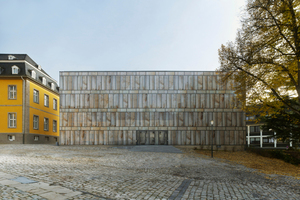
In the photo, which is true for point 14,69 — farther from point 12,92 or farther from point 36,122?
point 36,122

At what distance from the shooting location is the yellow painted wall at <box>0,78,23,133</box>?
3344 cm

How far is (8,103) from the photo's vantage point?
34.0 m

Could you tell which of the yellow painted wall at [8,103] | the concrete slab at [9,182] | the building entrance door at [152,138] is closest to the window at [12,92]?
the yellow painted wall at [8,103]

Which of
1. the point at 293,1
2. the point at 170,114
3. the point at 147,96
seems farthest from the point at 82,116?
the point at 293,1

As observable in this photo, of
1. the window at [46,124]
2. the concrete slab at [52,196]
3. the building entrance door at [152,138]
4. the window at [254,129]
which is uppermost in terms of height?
the concrete slab at [52,196]

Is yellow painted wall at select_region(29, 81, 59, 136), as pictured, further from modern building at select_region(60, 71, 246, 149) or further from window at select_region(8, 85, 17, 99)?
modern building at select_region(60, 71, 246, 149)

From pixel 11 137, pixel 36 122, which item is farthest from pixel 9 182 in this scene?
pixel 36 122

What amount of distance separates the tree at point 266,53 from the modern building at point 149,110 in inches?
770

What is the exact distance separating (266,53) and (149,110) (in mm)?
23165

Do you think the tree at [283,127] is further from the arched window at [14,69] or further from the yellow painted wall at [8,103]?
the arched window at [14,69]

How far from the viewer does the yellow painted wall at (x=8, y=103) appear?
110 feet

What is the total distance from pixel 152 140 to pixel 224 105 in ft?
40.3

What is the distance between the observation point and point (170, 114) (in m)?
35.9

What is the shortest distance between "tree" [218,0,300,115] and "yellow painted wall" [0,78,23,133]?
30069 mm
